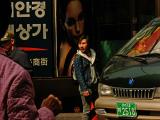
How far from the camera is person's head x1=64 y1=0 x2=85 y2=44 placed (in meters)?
12.2

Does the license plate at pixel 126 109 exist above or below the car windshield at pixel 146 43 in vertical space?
below

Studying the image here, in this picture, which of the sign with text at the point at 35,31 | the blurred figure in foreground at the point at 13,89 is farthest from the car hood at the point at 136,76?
the blurred figure in foreground at the point at 13,89

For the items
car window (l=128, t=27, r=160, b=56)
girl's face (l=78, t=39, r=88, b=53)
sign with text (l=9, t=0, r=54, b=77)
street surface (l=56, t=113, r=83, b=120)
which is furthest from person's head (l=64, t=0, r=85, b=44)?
car window (l=128, t=27, r=160, b=56)

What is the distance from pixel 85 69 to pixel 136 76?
240 centimetres

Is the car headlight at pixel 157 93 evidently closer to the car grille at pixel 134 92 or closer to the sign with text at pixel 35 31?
the car grille at pixel 134 92

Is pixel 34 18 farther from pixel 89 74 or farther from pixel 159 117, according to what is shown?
pixel 159 117

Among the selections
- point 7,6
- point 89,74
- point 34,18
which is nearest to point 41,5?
point 34,18

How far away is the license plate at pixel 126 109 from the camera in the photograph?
24.5ft

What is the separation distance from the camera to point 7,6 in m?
2.62

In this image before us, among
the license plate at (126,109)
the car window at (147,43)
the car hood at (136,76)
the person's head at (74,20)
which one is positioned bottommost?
the license plate at (126,109)

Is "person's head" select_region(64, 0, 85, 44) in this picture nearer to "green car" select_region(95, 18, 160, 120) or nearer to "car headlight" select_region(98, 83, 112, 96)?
"green car" select_region(95, 18, 160, 120)

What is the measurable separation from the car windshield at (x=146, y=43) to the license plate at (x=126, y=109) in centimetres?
88

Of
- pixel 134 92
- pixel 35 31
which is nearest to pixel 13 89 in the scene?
pixel 134 92

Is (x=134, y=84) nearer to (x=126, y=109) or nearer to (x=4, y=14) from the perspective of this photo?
(x=126, y=109)
